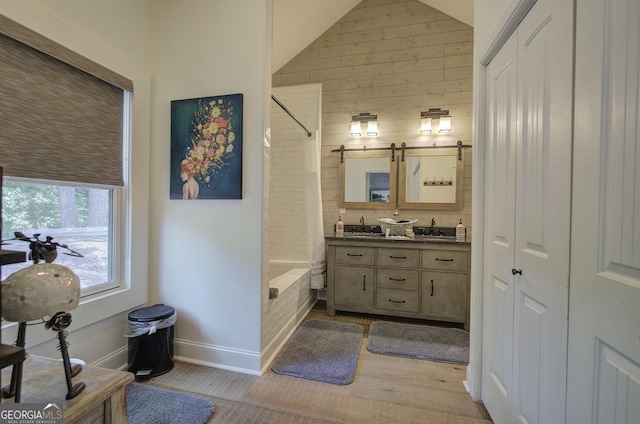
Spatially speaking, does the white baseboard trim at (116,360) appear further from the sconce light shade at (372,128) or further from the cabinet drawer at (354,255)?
the sconce light shade at (372,128)

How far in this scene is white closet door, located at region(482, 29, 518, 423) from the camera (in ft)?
4.51

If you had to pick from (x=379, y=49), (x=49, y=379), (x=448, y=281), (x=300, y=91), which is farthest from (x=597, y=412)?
(x=379, y=49)

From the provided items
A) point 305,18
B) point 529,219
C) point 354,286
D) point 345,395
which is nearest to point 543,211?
point 529,219

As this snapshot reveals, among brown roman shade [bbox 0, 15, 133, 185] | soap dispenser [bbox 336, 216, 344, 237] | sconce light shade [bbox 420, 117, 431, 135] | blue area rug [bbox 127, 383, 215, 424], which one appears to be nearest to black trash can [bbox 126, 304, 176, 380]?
blue area rug [bbox 127, 383, 215, 424]

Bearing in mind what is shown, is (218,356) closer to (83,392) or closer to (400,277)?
(83,392)

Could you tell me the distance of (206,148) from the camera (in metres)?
2.03

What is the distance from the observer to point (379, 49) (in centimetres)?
348

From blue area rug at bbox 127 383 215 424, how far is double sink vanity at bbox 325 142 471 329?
1.69m

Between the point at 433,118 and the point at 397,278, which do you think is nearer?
the point at 397,278

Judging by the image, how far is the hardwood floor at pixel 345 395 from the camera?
5.17 feet

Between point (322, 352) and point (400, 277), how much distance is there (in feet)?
3.78

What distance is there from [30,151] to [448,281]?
3.24 meters

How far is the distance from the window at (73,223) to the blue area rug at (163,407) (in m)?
0.71

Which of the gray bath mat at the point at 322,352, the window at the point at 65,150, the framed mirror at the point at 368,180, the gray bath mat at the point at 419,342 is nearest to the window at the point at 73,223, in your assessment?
the window at the point at 65,150
